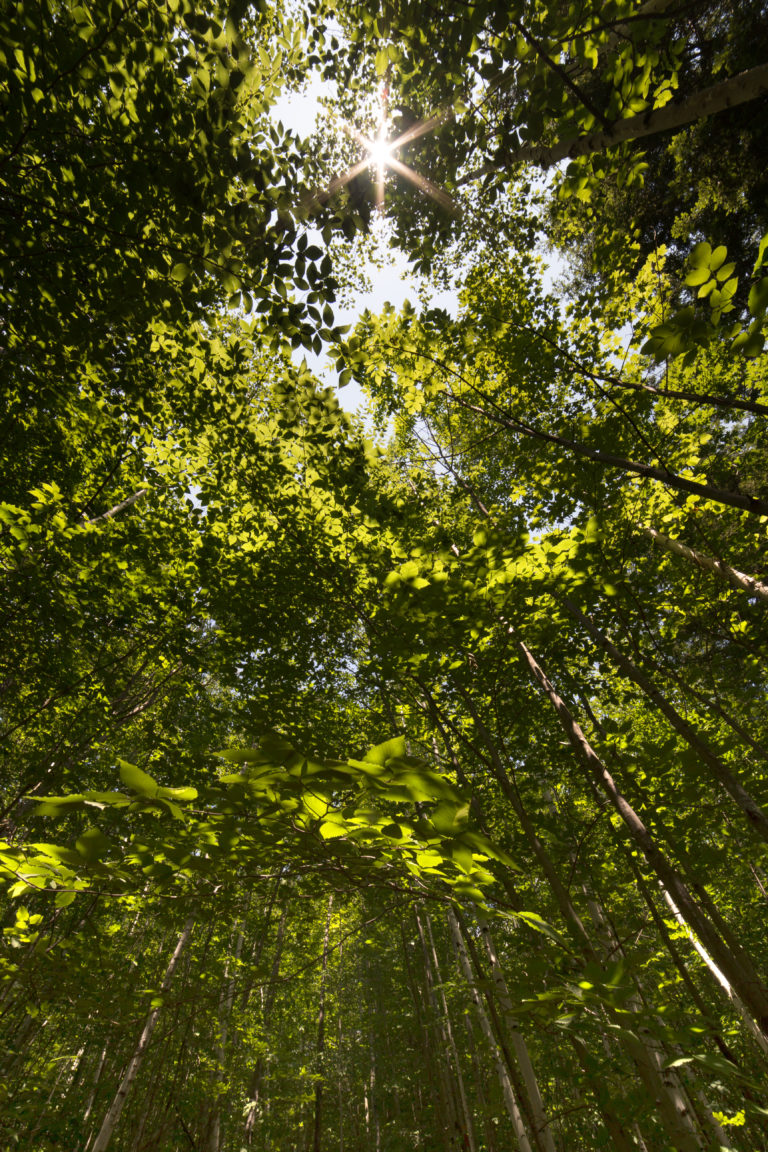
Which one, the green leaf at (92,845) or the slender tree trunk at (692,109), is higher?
the slender tree trunk at (692,109)

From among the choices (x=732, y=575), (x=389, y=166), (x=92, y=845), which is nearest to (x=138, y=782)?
(x=92, y=845)

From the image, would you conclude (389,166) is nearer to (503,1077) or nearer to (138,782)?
(138,782)

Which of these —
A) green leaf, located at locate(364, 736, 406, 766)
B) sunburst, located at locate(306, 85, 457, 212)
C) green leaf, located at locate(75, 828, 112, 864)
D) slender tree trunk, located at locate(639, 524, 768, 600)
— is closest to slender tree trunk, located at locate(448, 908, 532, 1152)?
slender tree trunk, located at locate(639, 524, 768, 600)

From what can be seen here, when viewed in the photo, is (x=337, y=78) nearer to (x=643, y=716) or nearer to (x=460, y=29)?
(x=460, y=29)

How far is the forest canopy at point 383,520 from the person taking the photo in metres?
1.73

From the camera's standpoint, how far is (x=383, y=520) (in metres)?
4.18

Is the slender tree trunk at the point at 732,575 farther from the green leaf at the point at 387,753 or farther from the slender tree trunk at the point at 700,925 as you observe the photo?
the green leaf at the point at 387,753

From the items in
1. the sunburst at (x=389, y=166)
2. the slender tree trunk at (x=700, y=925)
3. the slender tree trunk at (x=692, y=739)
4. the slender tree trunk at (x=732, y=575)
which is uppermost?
the sunburst at (x=389, y=166)

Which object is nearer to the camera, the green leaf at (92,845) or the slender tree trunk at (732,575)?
the green leaf at (92,845)

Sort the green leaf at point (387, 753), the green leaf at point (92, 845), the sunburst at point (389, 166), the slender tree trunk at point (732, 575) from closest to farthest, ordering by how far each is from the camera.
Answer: the green leaf at point (387, 753)
the green leaf at point (92, 845)
the sunburst at point (389, 166)
the slender tree trunk at point (732, 575)

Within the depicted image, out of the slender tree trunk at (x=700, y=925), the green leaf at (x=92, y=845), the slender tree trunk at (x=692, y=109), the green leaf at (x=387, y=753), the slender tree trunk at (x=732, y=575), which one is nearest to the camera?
the green leaf at (x=387, y=753)

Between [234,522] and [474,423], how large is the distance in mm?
3975

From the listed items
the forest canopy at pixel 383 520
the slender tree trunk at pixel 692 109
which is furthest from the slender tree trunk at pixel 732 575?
the slender tree trunk at pixel 692 109

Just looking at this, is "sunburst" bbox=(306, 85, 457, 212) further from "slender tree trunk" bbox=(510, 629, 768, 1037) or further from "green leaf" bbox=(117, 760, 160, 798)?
"slender tree trunk" bbox=(510, 629, 768, 1037)
